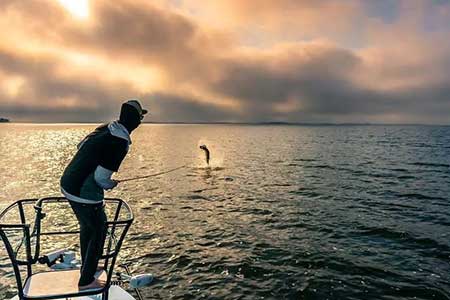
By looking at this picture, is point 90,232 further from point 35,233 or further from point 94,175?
point 35,233

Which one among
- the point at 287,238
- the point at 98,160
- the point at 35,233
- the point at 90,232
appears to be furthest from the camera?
→ the point at 287,238

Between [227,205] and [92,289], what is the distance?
16784mm

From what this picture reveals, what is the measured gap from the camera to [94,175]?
5.68 meters

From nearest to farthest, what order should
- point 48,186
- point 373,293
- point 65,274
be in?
point 65,274 → point 373,293 → point 48,186

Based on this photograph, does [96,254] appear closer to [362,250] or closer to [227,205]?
[362,250]

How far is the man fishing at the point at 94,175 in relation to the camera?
5605 millimetres

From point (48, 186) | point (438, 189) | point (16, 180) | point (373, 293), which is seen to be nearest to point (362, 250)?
point (373, 293)

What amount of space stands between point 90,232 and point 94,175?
3.62 feet

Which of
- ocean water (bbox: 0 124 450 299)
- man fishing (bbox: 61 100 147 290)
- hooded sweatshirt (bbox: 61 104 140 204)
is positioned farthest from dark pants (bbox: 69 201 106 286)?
ocean water (bbox: 0 124 450 299)

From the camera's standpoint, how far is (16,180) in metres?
34.1

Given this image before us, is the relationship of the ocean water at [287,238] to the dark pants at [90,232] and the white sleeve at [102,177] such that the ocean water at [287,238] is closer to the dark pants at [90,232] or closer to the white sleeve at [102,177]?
the dark pants at [90,232]

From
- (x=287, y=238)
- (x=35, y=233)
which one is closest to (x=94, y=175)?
(x=35, y=233)

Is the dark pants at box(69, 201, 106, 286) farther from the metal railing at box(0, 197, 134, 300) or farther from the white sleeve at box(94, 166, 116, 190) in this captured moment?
the white sleeve at box(94, 166, 116, 190)

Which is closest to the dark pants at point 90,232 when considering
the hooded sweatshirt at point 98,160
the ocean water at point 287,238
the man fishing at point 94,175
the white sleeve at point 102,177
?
the man fishing at point 94,175
